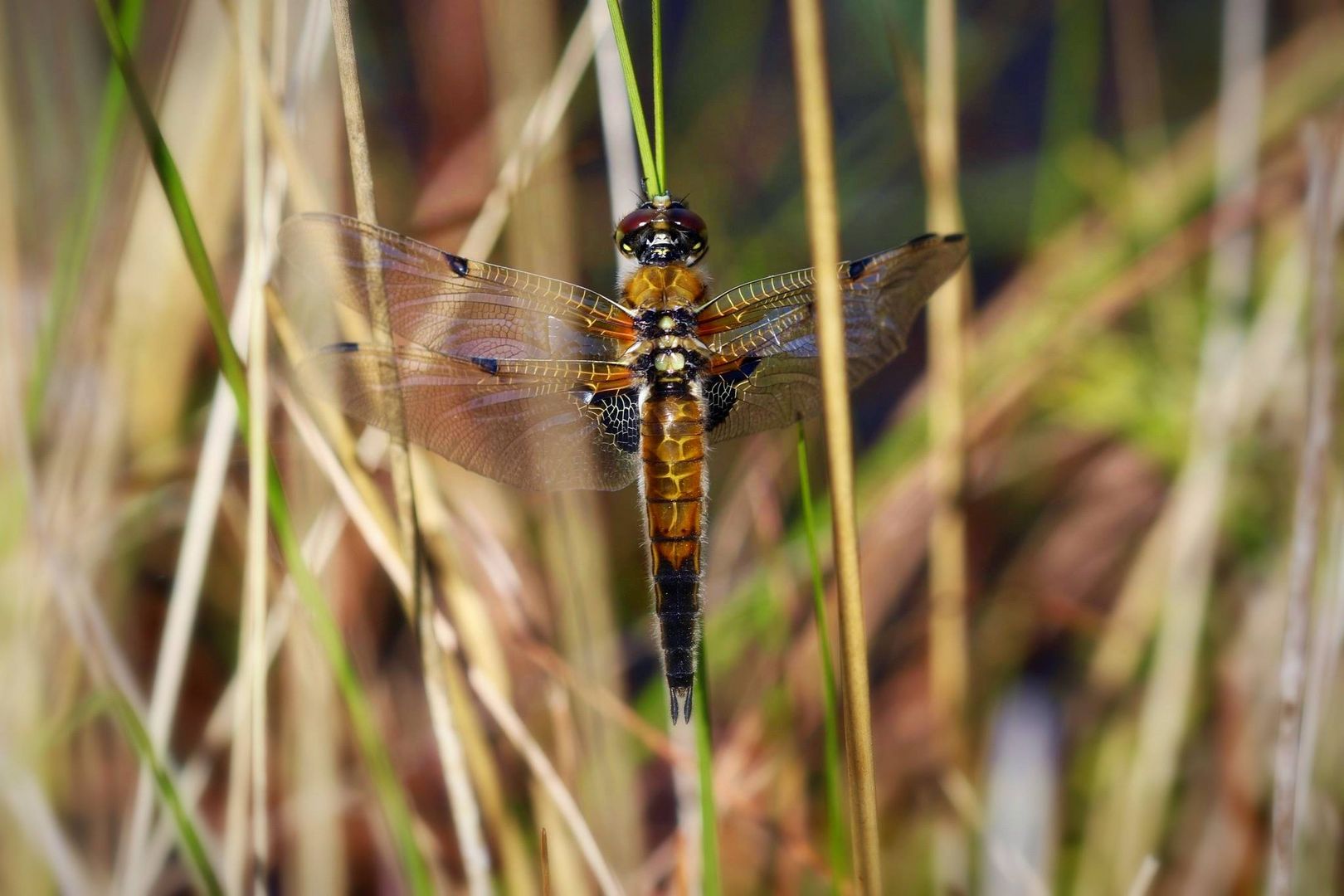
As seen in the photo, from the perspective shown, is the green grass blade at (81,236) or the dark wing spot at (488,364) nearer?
the green grass blade at (81,236)

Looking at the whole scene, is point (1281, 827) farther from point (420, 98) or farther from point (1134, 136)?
point (420, 98)

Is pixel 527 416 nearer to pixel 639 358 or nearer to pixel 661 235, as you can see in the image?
pixel 639 358

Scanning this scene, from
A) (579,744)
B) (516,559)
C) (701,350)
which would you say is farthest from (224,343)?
(516,559)

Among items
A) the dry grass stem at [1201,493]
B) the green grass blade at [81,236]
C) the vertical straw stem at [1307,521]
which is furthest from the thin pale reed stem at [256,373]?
the dry grass stem at [1201,493]

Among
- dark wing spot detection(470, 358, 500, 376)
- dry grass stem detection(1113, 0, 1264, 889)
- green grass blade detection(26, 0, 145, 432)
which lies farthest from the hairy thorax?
dry grass stem detection(1113, 0, 1264, 889)

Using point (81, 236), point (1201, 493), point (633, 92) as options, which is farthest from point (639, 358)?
point (1201, 493)

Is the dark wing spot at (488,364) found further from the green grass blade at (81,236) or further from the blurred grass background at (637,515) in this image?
the green grass blade at (81,236)
